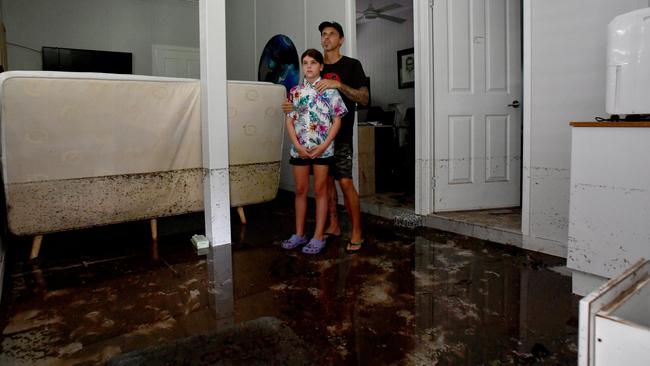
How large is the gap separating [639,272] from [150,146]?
277 cm

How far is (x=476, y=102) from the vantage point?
3.50 meters

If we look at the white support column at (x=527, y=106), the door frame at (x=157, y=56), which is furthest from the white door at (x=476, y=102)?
the door frame at (x=157, y=56)

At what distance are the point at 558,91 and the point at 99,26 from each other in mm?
6190

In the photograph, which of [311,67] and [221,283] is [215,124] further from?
[221,283]

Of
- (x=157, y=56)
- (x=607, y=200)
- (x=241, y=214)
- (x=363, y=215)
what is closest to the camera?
(x=607, y=200)

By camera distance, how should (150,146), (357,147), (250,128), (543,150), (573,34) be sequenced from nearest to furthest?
1. (573,34)
2. (543,150)
3. (150,146)
4. (250,128)
5. (357,147)

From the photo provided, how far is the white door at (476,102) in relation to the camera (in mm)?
3408

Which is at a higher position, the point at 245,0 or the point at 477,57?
the point at 245,0

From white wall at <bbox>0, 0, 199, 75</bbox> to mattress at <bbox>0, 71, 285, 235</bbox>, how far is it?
14.0ft

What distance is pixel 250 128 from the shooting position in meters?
3.30

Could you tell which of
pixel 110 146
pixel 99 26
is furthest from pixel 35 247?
pixel 99 26

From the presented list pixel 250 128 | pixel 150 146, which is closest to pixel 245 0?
pixel 250 128

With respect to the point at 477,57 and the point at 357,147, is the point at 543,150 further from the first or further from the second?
the point at 357,147

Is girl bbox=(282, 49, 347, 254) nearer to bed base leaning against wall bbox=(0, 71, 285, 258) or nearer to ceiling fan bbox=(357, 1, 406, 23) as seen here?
bed base leaning against wall bbox=(0, 71, 285, 258)
